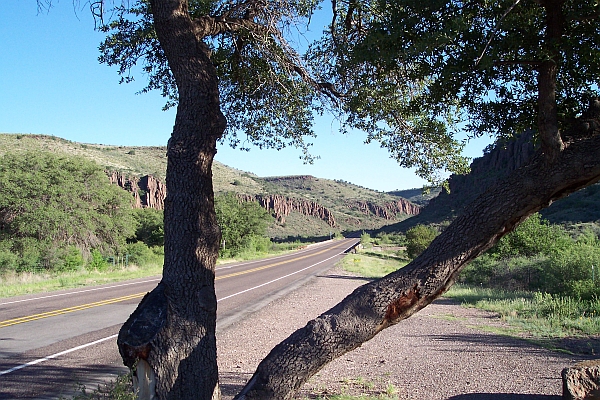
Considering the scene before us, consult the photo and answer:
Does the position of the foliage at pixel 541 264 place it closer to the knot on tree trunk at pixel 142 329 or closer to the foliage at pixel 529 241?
the foliage at pixel 529 241

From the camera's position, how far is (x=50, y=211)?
32812 mm

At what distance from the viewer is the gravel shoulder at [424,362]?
6.79 meters

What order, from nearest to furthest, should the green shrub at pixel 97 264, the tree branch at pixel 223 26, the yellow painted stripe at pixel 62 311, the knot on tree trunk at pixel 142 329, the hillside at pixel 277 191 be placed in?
the knot on tree trunk at pixel 142 329, the tree branch at pixel 223 26, the yellow painted stripe at pixel 62 311, the green shrub at pixel 97 264, the hillside at pixel 277 191

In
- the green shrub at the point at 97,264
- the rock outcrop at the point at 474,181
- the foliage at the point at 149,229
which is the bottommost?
the green shrub at the point at 97,264

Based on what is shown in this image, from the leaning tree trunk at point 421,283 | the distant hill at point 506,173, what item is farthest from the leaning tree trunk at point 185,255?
the distant hill at point 506,173

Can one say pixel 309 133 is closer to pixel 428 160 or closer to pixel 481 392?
pixel 428 160

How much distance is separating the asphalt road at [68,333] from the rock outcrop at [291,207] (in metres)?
88.4

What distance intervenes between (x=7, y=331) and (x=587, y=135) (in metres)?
11.7

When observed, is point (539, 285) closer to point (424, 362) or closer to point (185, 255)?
point (424, 362)

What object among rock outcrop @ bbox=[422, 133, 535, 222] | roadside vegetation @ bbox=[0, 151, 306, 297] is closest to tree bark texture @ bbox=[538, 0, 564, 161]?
roadside vegetation @ bbox=[0, 151, 306, 297]

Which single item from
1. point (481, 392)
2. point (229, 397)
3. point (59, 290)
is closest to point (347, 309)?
point (229, 397)

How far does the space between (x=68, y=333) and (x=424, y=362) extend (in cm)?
746

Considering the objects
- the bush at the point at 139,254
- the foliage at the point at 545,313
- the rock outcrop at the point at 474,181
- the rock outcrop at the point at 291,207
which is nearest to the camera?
the foliage at the point at 545,313

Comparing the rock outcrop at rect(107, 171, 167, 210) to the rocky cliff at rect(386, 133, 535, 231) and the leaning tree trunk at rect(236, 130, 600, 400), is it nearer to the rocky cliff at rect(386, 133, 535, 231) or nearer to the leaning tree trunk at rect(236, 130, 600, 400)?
the rocky cliff at rect(386, 133, 535, 231)
